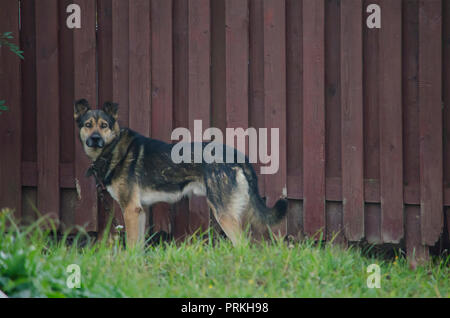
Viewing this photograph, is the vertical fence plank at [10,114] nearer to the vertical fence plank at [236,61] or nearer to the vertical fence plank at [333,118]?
the vertical fence plank at [236,61]

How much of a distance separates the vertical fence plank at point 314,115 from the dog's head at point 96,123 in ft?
6.65

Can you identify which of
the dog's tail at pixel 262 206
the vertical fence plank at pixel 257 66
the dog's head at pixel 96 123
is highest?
the vertical fence plank at pixel 257 66

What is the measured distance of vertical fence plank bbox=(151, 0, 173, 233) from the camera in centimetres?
591

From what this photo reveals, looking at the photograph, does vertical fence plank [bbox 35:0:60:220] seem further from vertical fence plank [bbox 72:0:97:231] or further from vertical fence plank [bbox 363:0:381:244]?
vertical fence plank [bbox 363:0:381:244]

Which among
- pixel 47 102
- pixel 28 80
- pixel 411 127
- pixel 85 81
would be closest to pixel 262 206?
pixel 411 127

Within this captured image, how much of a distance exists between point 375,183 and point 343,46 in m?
1.42

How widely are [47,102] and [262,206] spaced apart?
9.12ft

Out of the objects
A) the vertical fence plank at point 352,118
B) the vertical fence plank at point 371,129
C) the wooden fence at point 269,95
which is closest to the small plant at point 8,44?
the wooden fence at point 269,95

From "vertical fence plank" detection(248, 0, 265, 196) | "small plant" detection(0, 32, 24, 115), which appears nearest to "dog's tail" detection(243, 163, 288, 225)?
"vertical fence plank" detection(248, 0, 265, 196)

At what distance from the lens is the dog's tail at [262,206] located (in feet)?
17.4
